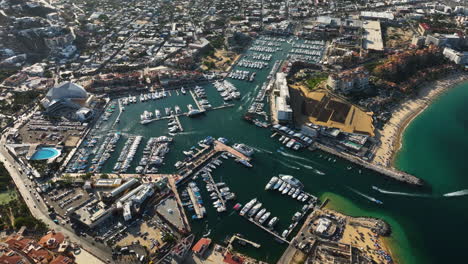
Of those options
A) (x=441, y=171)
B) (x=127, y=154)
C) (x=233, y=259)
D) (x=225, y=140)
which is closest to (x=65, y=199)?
(x=127, y=154)

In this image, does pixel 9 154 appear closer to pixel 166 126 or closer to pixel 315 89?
pixel 166 126

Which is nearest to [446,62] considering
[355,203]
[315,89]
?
[315,89]

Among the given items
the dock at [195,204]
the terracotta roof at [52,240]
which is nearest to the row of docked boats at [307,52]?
the dock at [195,204]

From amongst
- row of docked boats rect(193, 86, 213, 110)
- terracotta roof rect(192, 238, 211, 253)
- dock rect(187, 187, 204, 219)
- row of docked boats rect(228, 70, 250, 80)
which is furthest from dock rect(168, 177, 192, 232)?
row of docked boats rect(228, 70, 250, 80)

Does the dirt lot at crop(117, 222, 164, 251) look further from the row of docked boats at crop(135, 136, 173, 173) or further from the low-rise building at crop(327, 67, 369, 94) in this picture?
the low-rise building at crop(327, 67, 369, 94)

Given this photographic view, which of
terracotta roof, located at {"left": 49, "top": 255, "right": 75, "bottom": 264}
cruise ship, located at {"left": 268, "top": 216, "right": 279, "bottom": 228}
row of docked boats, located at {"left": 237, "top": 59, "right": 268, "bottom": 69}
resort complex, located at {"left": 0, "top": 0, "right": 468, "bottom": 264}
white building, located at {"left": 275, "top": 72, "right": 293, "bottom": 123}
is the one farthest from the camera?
row of docked boats, located at {"left": 237, "top": 59, "right": 268, "bottom": 69}

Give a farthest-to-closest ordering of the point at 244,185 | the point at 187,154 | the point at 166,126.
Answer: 1. the point at 166,126
2. the point at 187,154
3. the point at 244,185

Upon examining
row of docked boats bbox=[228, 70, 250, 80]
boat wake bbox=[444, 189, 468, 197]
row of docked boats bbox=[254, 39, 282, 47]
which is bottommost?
boat wake bbox=[444, 189, 468, 197]
